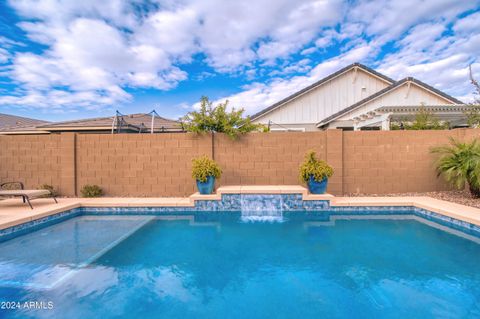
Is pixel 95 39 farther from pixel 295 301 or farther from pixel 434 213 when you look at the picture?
pixel 434 213

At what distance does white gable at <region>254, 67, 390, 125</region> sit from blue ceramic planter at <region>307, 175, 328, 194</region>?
27.1 ft

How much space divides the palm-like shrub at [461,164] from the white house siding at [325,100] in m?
7.75

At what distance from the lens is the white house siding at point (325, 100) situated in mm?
14836

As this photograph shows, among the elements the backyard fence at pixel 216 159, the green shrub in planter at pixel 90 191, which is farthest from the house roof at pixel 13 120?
the green shrub in planter at pixel 90 191

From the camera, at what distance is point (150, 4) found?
8.58 metres

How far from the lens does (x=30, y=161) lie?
815cm

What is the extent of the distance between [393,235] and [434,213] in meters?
1.78

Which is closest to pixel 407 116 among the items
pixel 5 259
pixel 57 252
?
pixel 57 252

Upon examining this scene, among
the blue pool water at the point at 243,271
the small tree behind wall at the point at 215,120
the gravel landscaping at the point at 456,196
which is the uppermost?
the small tree behind wall at the point at 215,120

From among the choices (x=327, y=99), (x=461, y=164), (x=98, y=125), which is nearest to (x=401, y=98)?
(x=327, y=99)

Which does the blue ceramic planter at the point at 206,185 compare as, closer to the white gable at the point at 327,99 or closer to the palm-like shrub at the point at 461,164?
the palm-like shrub at the point at 461,164

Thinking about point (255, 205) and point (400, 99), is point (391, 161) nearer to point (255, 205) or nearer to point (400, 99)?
point (255, 205)

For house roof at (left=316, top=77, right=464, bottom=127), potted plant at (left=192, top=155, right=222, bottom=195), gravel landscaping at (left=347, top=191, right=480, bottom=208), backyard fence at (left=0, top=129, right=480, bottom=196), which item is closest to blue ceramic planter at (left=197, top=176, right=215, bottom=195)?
potted plant at (left=192, top=155, right=222, bottom=195)

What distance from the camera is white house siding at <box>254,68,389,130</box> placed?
14.8 meters
